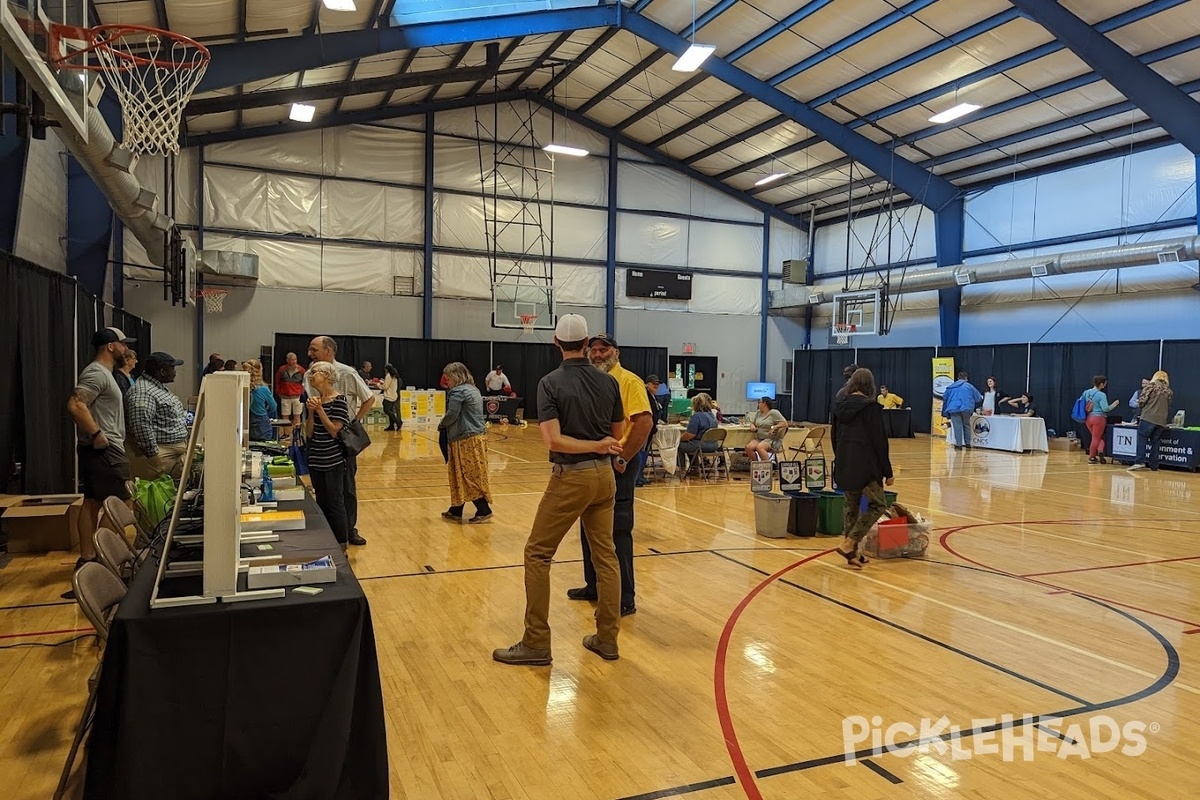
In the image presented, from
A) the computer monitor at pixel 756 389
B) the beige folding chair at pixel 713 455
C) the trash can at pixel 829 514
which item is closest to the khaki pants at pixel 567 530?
the trash can at pixel 829 514

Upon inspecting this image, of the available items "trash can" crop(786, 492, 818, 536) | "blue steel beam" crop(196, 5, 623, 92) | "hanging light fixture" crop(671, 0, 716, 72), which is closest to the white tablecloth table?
"hanging light fixture" crop(671, 0, 716, 72)

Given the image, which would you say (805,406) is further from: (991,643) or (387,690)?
(387,690)

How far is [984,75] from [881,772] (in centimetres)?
1378

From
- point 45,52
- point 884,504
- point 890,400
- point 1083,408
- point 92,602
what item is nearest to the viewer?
point 92,602

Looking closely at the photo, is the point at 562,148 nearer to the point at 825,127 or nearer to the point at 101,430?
the point at 825,127

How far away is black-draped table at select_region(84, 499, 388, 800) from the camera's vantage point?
201cm

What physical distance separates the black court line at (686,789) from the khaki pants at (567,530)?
1.12 meters

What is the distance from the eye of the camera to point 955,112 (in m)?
13.8

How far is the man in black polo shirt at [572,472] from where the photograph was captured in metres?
3.39

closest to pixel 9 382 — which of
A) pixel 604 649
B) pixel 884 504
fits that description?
pixel 604 649

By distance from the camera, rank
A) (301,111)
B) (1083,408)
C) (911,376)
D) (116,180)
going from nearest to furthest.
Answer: (116,180), (1083,408), (301,111), (911,376)

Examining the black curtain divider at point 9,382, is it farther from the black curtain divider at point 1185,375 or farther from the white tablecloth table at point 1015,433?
the black curtain divider at point 1185,375

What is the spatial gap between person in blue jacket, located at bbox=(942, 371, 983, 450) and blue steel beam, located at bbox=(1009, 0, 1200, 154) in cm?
503

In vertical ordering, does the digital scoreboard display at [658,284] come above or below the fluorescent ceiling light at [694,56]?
below
